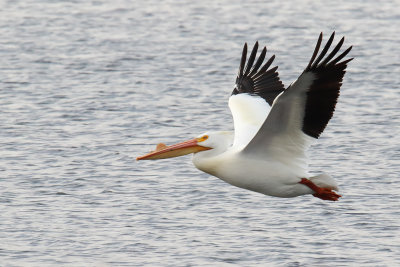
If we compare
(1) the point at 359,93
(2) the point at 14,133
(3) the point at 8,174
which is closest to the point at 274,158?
(3) the point at 8,174

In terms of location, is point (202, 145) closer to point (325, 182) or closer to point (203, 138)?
point (203, 138)

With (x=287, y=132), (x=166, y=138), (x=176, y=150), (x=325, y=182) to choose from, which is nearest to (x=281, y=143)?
(x=287, y=132)

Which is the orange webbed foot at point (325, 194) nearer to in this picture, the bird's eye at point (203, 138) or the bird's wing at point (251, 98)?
the bird's wing at point (251, 98)

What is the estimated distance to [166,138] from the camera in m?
12.9

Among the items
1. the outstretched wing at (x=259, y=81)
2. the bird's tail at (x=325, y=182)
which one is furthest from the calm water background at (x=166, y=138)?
the outstretched wing at (x=259, y=81)

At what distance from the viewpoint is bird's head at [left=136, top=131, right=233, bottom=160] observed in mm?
8609

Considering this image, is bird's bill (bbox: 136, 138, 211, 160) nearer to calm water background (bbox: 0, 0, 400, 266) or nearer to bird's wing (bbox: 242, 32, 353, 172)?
bird's wing (bbox: 242, 32, 353, 172)

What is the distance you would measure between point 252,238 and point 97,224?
1.56 meters

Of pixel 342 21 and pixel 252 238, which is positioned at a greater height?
pixel 342 21

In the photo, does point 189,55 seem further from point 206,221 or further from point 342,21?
point 206,221

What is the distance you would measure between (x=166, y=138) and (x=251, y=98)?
3372 mm

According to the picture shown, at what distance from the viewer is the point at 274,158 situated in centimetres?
841

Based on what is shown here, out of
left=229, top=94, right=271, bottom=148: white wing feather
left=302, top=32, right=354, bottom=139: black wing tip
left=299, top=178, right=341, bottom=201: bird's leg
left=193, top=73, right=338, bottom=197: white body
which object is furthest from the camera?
left=229, top=94, right=271, bottom=148: white wing feather

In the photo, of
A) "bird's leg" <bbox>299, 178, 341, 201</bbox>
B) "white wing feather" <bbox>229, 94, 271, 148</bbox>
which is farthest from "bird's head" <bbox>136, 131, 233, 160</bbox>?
"bird's leg" <bbox>299, 178, 341, 201</bbox>
